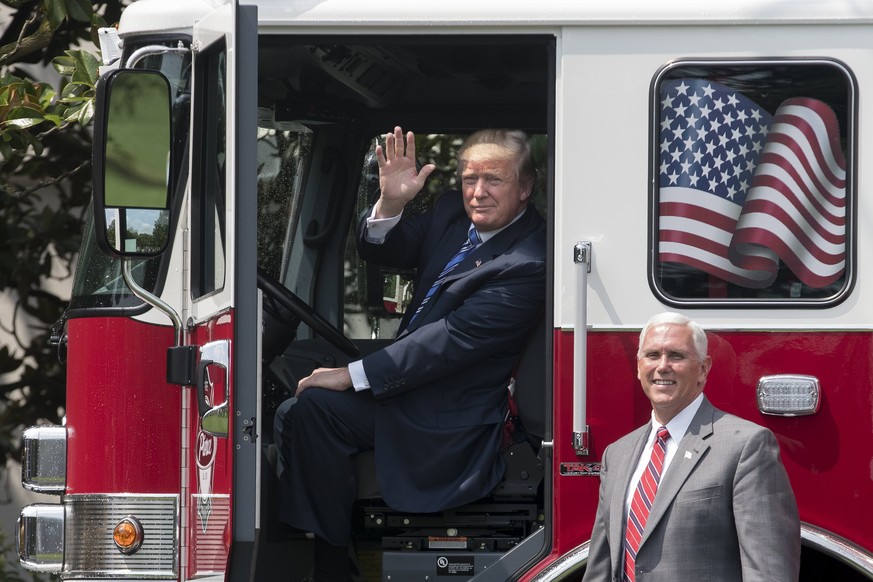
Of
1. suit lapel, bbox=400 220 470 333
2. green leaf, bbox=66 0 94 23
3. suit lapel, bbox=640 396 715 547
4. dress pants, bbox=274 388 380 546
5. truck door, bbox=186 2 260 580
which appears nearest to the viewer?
suit lapel, bbox=640 396 715 547

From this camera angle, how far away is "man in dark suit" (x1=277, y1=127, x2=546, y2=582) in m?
4.20

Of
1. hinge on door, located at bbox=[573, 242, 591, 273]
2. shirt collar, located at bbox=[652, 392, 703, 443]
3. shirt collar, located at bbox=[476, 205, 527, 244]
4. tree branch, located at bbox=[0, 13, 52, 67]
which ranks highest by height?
tree branch, located at bbox=[0, 13, 52, 67]

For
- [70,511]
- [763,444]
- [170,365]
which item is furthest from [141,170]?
[763,444]

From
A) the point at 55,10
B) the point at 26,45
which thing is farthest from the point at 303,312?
the point at 26,45

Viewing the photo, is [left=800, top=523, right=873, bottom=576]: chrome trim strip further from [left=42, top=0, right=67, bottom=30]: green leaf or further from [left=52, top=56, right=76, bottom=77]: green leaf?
[left=42, top=0, right=67, bottom=30]: green leaf

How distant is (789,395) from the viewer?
3.73 metres

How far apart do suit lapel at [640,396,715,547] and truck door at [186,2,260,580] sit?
3.67 feet

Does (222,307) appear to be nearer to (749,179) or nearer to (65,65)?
(749,179)

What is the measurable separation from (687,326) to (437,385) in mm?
1072

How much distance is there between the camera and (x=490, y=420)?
4.24 meters

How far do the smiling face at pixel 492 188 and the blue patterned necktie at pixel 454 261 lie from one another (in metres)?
0.10

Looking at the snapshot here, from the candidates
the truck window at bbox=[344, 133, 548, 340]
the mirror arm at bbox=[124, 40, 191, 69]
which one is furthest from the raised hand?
the truck window at bbox=[344, 133, 548, 340]

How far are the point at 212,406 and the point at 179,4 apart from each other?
1.28 meters

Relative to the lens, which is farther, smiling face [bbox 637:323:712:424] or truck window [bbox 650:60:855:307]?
truck window [bbox 650:60:855:307]
